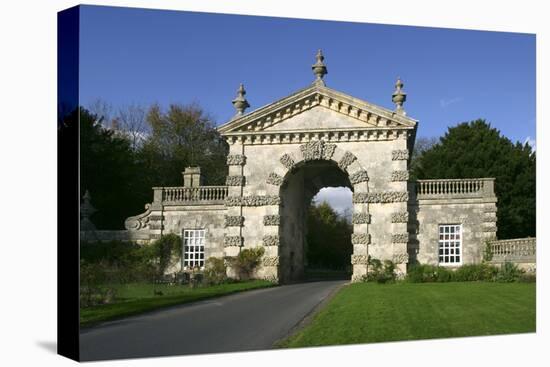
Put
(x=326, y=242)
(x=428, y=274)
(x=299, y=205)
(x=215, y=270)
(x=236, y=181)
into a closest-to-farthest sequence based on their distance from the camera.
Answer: (x=215, y=270), (x=428, y=274), (x=236, y=181), (x=299, y=205), (x=326, y=242)

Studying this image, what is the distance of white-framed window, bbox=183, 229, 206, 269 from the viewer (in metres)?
22.7

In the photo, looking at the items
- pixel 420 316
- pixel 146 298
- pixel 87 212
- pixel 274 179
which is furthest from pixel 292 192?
pixel 420 316

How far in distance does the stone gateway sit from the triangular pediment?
0.04m

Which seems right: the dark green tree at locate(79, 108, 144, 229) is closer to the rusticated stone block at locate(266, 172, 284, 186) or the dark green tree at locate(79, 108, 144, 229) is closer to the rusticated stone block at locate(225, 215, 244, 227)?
the rusticated stone block at locate(225, 215, 244, 227)

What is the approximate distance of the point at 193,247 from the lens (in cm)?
2361

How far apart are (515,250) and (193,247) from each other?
11277mm

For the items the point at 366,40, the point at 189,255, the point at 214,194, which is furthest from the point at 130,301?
the point at 214,194

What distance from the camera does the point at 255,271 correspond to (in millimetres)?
23250

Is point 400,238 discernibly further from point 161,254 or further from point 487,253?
point 161,254

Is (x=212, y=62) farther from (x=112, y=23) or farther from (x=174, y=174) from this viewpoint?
(x=174, y=174)

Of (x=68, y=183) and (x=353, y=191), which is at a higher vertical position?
(x=68, y=183)

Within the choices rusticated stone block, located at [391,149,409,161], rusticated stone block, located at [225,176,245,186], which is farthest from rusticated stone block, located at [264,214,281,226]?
rusticated stone block, located at [391,149,409,161]

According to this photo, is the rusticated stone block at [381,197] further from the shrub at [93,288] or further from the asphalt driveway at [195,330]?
the shrub at [93,288]

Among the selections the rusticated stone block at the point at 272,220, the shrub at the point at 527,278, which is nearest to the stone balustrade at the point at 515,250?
the shrub at the point at 527,278
